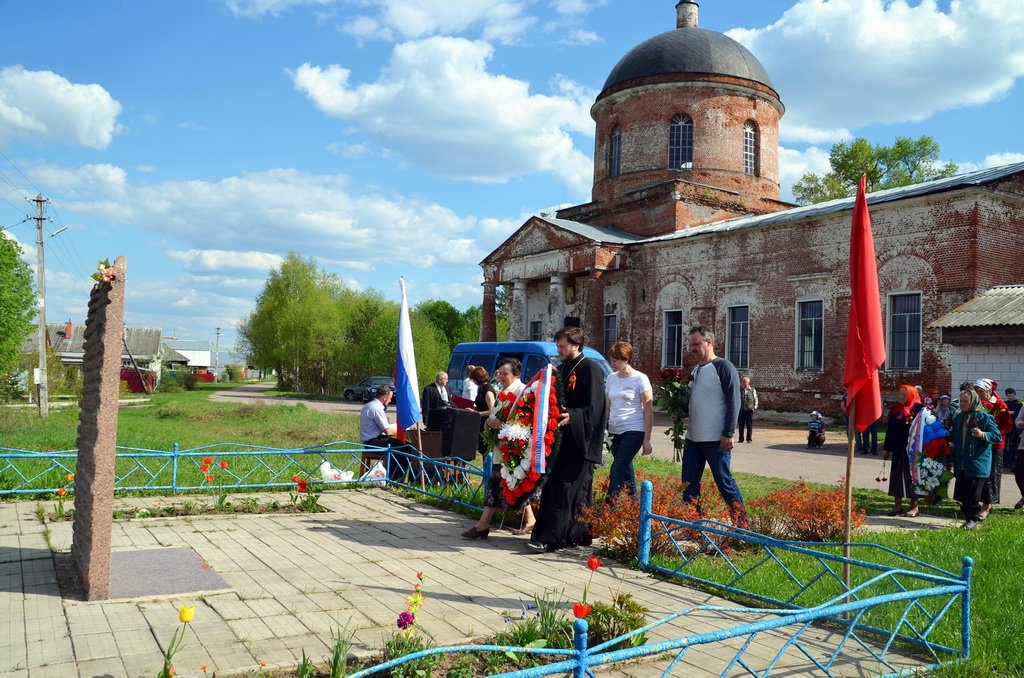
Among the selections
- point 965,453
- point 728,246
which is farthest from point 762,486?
point 728,246

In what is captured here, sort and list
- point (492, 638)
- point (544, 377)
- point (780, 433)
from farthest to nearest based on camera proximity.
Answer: point (780, 433) < point (544, 377) < point (492, 638)

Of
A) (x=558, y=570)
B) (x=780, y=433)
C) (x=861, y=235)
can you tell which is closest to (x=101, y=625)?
(x=558, y=570)

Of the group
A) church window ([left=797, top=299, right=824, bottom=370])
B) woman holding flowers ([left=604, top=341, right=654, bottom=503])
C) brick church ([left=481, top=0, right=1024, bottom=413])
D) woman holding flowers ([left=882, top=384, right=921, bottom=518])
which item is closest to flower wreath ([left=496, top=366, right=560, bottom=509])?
woman holding flowers ([left=604, top=341, right=654, bottom=503])

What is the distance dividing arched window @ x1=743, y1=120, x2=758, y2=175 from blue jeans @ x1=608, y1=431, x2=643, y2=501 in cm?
2878

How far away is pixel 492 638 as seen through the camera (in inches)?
175

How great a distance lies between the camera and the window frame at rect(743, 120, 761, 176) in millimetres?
33531

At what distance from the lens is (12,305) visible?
96.9ft

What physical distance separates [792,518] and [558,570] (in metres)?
2.52

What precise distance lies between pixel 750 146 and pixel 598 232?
26.0ft

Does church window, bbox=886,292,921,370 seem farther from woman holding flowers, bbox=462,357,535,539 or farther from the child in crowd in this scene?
woman holding flowers, bbox=462,357,535,539

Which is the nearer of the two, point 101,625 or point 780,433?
point 101,625

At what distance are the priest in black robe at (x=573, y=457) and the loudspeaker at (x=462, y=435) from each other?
4063mm

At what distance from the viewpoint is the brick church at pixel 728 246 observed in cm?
2166

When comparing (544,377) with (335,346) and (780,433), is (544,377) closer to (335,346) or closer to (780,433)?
(780,433)
